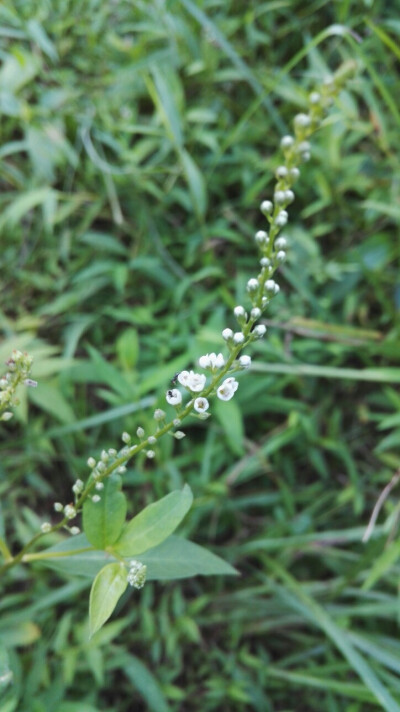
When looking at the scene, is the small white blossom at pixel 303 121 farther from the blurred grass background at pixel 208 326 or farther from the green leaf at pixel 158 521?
the blurred grass background at pixel 208 326

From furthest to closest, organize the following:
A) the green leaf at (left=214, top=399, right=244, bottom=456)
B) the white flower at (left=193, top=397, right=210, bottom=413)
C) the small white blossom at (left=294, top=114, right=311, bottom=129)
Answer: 1. the green leaf at (left=214, top=399, right=244, bottom=456)
2. the white flower at (left=193, top=397, right=210, bottom=413)
3. the small white blossom at (left=294, top=114, right=311, bottom=129)

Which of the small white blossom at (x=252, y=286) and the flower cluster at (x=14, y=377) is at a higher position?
the flower cluster at (x=14, y=377)

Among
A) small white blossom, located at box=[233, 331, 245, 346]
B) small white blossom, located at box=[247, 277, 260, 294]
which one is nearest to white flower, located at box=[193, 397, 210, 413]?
small white blossom, located at box=[233, 331, 245, 346]

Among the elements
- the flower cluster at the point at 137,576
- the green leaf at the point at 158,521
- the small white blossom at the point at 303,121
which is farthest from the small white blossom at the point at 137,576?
the small white blossom at the point at 303,121

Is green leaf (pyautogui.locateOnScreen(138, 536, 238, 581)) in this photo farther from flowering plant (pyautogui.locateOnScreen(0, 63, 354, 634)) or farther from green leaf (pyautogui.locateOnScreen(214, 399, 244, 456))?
green leaf (pyautogui.locateOnScreen(214, 399, 244, 456))

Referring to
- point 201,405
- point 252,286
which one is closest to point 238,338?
point 252,286

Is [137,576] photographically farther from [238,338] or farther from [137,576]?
[238,338]

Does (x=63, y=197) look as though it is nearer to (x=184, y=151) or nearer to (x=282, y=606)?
(x=184, y=151)

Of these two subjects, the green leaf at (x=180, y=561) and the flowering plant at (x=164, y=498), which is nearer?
the flowering plant at (x=164, y=498)
